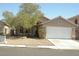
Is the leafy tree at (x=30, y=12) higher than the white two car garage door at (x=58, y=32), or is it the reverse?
the leafy tree at (x=30, y=12)

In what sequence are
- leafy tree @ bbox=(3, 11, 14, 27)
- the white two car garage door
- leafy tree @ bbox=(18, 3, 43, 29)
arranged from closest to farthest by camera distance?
leafy tree @ bbox=(18, 3, 43, 29), the white two car garage door, leafy tree @ bbox=(3, 11, 14, 27)

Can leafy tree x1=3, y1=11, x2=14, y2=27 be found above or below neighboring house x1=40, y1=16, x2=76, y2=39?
above

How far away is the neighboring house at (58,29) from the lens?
1347 inches

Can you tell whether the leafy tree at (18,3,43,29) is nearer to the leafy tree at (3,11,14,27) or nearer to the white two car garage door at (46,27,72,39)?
the leafy tree at (3,11,14,27)

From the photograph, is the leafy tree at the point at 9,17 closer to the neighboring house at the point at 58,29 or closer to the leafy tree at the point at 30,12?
the leafy tree at the point at 30,12

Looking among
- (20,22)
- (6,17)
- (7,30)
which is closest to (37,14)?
(20,22)

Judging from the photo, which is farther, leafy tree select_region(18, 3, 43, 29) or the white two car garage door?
the white two car garage door

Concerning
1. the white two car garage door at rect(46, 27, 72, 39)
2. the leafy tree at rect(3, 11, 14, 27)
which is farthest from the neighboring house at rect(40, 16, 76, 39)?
the leafy tree at rect(3, 11, 14, 27)

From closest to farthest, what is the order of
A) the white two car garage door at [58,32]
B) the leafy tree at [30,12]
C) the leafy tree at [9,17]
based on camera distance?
the leafy tree at [30,12] → the white two car garage door at [58,32] → the leafy tree at [9,17]

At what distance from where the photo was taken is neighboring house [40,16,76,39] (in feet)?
112

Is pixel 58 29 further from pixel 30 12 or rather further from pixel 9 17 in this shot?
pixel 9 17

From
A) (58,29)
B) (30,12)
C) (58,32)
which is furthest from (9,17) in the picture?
(58,32)

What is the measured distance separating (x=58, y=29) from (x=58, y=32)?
51 cm

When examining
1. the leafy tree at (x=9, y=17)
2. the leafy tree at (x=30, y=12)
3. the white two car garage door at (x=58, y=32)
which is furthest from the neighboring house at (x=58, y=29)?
the leafy tree at (x=9, y=17)
